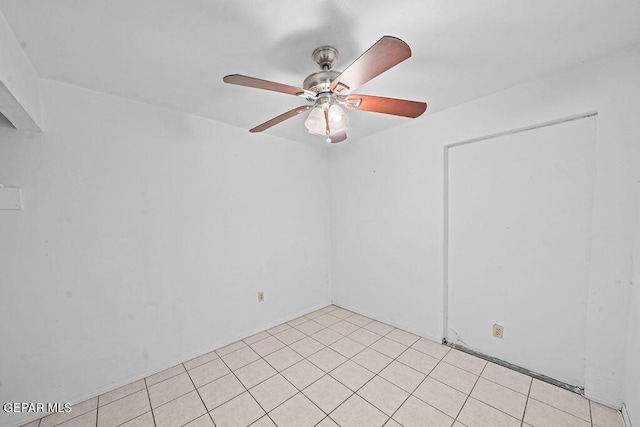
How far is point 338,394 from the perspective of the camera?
1759 millimetres

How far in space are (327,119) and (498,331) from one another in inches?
87.7

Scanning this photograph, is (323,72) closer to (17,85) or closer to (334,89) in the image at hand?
(334,89)

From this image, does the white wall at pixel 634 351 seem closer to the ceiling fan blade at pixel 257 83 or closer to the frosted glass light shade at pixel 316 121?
the frosted glass light shade at pixel 316 121

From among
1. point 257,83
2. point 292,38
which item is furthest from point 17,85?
point 292,38

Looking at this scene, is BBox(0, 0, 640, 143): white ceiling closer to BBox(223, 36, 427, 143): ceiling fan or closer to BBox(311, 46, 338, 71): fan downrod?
BBox(311, 46, 338, 71): fan downrod

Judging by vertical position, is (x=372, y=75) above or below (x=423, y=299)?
above

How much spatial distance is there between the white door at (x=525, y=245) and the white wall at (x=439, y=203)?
0.30 ft

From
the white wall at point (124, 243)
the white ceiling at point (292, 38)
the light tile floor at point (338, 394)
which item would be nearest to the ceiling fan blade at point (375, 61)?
the white ceiling at point (292, 38)

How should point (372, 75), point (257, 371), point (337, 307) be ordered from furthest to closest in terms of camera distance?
1. point (337, 307)
2. point (257, 371)
3. point (372, 75)

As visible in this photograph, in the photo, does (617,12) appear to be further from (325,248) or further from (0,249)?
(0,249)

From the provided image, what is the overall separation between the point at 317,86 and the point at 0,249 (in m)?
2.19

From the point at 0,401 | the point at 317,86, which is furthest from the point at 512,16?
the point at 0,401

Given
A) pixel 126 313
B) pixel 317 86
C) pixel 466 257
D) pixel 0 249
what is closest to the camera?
pixel 317 86

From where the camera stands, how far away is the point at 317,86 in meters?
1.31
